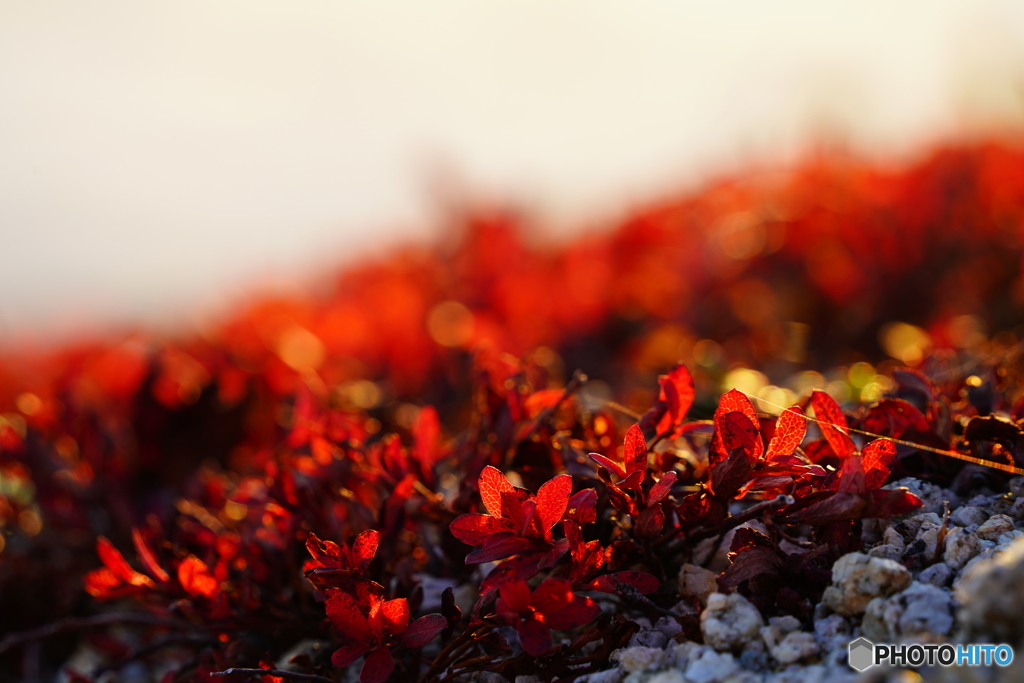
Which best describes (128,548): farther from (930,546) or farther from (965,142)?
(965,142)

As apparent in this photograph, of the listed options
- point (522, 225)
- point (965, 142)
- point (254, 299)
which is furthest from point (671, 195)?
point (254, 299)

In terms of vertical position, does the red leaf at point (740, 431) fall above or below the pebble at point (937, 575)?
above

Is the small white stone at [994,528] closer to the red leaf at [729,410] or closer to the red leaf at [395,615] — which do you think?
the red leaf at [729,410]

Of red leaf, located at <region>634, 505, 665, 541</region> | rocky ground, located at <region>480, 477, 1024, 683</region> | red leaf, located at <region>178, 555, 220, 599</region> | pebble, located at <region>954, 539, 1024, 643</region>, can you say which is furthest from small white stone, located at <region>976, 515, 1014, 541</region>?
red leaf, located at <region>178, 555, 220, 599</region>

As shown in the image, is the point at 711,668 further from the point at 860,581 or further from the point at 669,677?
the point at 860,581

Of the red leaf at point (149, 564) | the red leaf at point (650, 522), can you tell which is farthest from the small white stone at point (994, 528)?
the red leaf at point (149, 564)

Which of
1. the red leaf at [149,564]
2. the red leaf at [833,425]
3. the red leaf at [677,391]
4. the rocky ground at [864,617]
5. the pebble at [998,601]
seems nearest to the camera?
the pebble at [998,601]

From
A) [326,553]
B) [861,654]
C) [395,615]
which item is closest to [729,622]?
[861,654]
